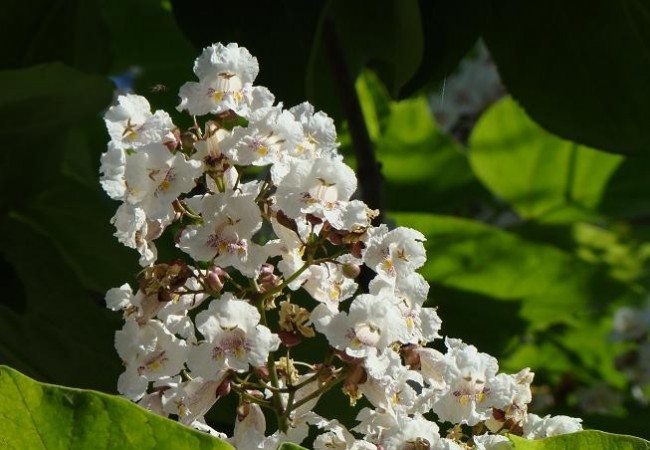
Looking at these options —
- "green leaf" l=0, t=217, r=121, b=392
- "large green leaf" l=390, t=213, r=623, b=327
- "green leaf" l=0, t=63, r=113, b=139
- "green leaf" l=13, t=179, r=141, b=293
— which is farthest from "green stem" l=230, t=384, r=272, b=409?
"large green leaf" l=390, t=213, r=623, b=327

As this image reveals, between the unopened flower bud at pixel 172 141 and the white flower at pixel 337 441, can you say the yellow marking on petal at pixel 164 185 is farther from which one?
the white flower at pixel 337 441

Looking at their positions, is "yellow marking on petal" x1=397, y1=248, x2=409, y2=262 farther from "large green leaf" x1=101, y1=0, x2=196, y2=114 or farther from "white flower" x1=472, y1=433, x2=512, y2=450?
"large green leaf" x1=101, y1=0, x2=196, y2=114

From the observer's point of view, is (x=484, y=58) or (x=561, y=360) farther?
(x=484, y=58)

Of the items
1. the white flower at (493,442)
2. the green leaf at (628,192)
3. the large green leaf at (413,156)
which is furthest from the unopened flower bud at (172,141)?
the green leaf at (628,192)

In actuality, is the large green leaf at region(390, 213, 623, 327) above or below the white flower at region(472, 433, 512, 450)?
below

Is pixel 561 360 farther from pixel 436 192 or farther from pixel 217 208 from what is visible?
pixel 217 208

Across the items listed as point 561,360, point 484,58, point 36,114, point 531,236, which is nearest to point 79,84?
point 36,114
